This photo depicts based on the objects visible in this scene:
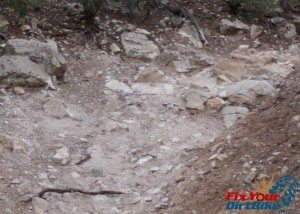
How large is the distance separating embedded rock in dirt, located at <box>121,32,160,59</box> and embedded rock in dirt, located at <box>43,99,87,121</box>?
1.53m

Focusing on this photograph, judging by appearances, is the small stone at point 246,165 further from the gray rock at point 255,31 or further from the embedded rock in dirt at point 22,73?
the gray rock at point 255,31

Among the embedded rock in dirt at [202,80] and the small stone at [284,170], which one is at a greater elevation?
the small stone at [284,170]

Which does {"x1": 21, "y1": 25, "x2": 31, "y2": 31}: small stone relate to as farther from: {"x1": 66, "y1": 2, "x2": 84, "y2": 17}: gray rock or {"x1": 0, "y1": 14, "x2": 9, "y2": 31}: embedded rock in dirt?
{"x1": 66, "y1": 2, "x2": 84, "y2": 17}: gray rock

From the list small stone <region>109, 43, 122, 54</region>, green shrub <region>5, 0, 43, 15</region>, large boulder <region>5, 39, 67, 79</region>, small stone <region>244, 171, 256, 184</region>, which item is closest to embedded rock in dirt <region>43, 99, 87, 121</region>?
large boulder <region>5, 39, 67, 79</region>

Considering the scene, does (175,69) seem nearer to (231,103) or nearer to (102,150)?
(231,103)

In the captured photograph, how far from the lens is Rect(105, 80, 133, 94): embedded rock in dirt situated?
222 inches

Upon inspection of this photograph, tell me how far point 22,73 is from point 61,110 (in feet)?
2.19

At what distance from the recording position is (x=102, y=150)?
4.53 meters

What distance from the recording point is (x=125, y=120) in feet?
16.6

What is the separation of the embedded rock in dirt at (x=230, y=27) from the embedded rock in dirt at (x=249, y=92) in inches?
85.0

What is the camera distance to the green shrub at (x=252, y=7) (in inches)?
289

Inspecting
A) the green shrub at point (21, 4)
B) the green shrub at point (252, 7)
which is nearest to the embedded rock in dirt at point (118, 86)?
the green shrub at point (21, 4)

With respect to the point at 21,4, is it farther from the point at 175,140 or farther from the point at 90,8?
the point at 175,140

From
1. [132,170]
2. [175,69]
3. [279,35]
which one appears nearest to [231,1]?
[279,35]
